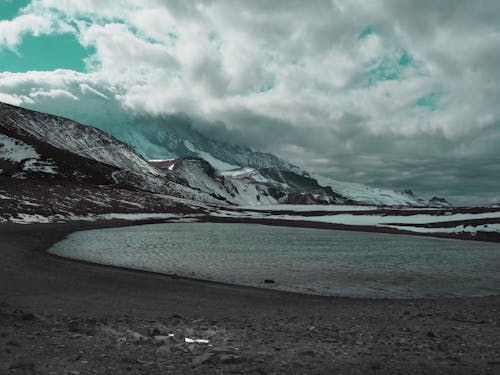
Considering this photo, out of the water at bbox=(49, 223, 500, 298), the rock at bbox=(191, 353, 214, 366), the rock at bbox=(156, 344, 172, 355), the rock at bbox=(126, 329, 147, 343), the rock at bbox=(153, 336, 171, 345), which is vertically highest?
the rock at bbox=(191, 353, 214, 366)

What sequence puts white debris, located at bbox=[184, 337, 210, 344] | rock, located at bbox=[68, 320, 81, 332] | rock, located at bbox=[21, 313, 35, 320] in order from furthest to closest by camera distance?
1. rock, located at bbox=[21, 313, 35, 320]
2. rock, located at bbox=[68, 320, 81, 332]
3. white debris, located at bbox=[184, 337, 210, 344]

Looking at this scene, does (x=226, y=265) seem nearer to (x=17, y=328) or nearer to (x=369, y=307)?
(x=369, y=307)

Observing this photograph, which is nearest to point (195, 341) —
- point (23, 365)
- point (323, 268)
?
point (23, 365)

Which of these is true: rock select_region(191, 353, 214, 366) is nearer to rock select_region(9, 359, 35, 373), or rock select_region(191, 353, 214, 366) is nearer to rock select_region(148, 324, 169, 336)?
rock select_region(148, 324, 169, 336)

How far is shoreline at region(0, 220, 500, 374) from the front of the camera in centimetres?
998

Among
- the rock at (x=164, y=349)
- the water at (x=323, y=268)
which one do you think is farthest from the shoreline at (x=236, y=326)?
the water at (x=323, y=268)

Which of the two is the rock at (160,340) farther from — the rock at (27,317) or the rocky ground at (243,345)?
the rock at (27,317)

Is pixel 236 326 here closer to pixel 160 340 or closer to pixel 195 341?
pixel 195 341

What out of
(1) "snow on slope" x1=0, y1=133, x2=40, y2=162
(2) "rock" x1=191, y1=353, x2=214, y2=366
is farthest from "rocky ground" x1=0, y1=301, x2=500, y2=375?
(1) "snow on slope" x1=0, y1=133, x2=40, y2=162

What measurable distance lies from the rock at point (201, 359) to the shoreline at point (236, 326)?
0.10 ft

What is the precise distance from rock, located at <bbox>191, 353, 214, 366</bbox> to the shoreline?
0.03 meters

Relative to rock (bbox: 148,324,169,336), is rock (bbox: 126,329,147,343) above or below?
above

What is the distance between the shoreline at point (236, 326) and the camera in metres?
9.98

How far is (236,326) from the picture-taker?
14383 mm
